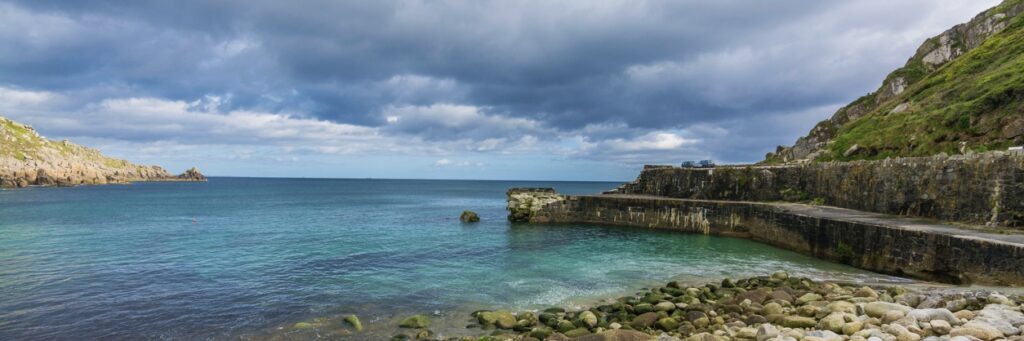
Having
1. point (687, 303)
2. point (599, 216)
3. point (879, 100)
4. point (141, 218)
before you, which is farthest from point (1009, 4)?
point (141, 218)

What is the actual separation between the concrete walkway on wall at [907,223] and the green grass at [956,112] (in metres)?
7.33

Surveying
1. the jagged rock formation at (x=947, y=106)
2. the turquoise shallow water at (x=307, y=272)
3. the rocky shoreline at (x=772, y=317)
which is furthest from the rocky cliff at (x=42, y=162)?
the jagged rock formation at (x=947, y=106)

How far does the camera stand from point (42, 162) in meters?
122

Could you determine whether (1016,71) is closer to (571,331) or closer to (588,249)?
(588,249)

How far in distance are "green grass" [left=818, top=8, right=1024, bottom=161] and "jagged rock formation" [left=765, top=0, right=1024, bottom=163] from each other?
1.7 inches

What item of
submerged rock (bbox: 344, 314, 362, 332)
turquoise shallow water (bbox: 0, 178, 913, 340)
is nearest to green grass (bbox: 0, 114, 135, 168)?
turquoise shallow water (bbox: 0, 178, 913, 340)

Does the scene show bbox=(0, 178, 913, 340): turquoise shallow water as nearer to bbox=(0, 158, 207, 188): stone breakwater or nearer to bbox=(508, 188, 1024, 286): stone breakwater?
bbox=(508, 188, 1024, 286): stone breakwater

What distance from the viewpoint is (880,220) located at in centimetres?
1877

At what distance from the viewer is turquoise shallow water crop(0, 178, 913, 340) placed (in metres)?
12.9

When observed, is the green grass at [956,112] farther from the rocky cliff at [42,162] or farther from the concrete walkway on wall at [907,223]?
the rocky cliff at [42,162]

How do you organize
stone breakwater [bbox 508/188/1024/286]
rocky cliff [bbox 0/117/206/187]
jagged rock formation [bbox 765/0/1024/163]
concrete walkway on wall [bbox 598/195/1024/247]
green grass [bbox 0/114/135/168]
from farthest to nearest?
green grass [bbox 0/114/135/168]
rocky cliff [bbox 0/117/206/187]
jagged rock formation [bbox 765/0/1024/163]
concrete walkway on wall [bbox 598/195/1024/247]
stone breakwater [bbox 508/188/1024/286]

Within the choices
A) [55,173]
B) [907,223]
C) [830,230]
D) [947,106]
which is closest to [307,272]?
[830,230]

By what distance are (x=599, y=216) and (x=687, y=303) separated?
2321 cm

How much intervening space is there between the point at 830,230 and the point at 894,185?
4146mm
